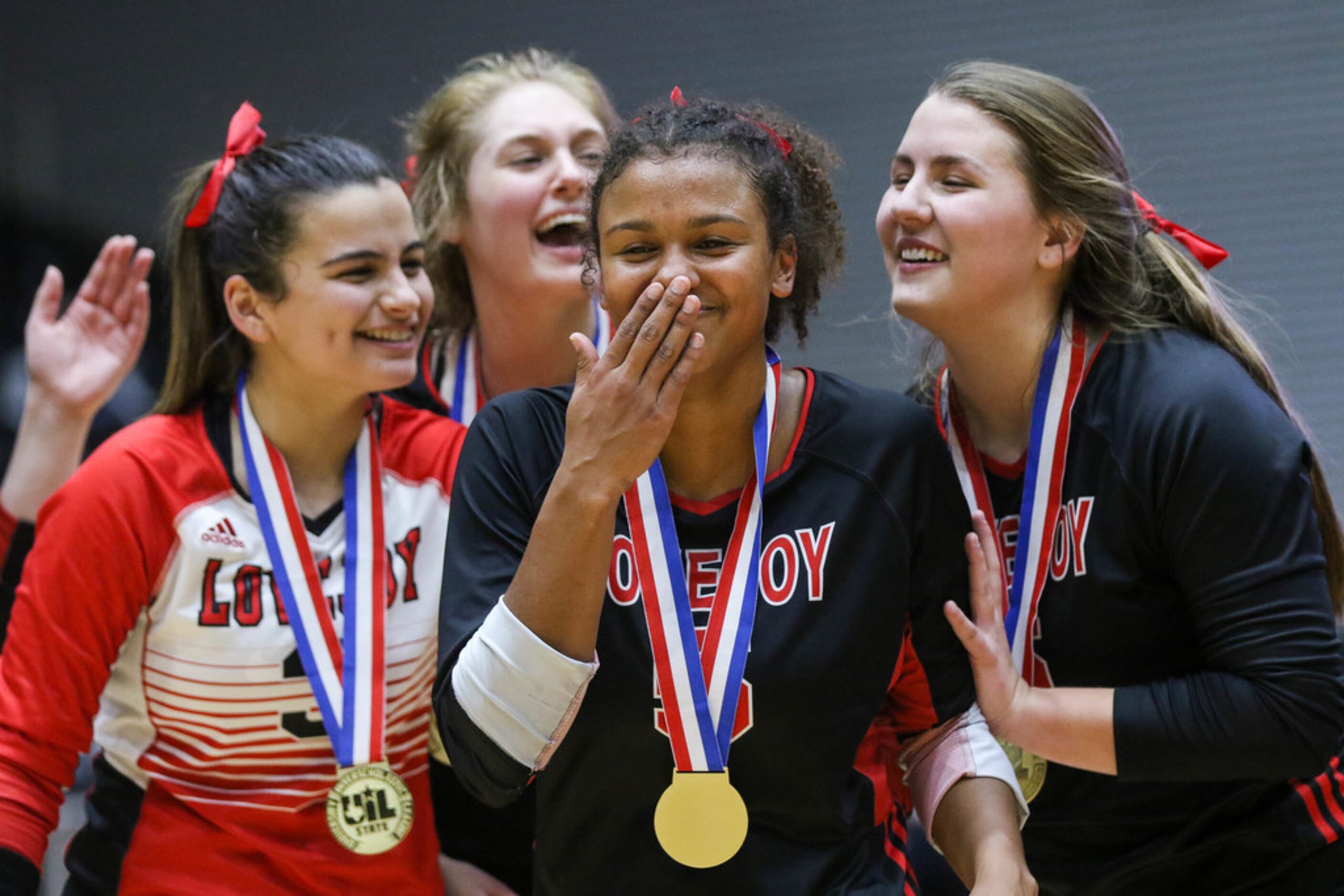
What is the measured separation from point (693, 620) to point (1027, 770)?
26.9 inches

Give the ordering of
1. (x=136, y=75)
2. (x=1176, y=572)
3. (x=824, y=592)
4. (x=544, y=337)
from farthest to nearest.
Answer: (x=136, y=75), (x=544, y=337), (x=1176, y=572), (x=824, y=592)

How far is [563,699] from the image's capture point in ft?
5.14

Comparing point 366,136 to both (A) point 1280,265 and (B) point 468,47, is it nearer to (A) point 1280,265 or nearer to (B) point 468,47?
(B) point 468,47

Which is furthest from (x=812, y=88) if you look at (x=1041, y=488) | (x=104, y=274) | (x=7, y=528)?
(x=7, y=528)

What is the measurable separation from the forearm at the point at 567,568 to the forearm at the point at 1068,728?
26.0 inches

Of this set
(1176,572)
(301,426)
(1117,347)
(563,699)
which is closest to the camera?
(563,699)

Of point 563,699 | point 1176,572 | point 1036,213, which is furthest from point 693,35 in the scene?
point 563,699

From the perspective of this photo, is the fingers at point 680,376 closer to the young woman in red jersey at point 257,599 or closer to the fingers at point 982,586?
the fingers at point 982,586

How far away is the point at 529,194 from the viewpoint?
271 centimetres

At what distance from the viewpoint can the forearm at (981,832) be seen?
1708 mm

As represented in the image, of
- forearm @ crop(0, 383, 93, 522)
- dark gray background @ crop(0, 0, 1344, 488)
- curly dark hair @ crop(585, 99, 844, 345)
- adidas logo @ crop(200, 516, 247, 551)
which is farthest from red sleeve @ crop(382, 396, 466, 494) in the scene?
dark gray background @ crop(0, 0, 1344, 488)

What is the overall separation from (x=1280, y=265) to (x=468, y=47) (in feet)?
9.59

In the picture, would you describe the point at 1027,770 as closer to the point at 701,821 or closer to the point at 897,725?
the point at 897,725

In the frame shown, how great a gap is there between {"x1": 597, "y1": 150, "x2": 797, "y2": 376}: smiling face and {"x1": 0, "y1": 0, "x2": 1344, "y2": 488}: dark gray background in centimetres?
231
